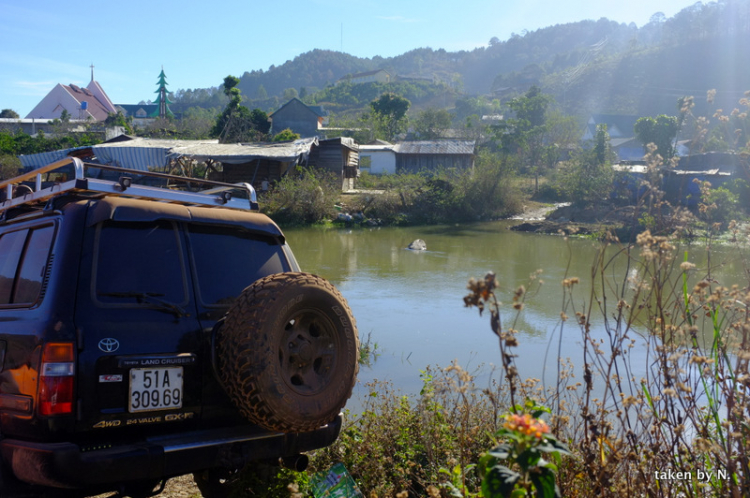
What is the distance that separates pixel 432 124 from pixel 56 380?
6386cm

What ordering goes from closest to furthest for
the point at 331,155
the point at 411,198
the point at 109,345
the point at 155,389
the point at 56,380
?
the point at 56,380
the point at 109,345
the point at 155,389
the point at 411,198
the point at 331,155

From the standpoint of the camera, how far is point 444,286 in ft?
47.2

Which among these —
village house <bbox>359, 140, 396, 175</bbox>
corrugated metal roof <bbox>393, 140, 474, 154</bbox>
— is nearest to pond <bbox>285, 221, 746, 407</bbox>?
corrugated metal roof <bbox>393, 140, 474, 154</bbox>

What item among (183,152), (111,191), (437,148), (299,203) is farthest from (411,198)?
(111,191)

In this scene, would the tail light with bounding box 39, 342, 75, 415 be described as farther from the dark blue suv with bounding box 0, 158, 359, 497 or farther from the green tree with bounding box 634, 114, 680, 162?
the green tree with bounding box 634, 114, 680, 162

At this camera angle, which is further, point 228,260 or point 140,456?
point 228,260

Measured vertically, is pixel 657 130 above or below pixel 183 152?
above

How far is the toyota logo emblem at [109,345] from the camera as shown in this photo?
3.02 metres

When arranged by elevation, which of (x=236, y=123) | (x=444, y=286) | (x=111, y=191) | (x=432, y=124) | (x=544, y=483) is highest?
(x=432, y=124)

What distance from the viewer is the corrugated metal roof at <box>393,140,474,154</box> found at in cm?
4434

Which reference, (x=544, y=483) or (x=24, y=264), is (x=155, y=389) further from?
(x=544, y=483)

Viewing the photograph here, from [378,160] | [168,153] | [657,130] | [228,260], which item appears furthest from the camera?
[378,160]

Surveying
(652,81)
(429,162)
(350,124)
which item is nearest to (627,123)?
(652,81)

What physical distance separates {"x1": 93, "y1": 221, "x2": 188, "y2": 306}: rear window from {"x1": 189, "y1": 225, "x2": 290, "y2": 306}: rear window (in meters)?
0.14
